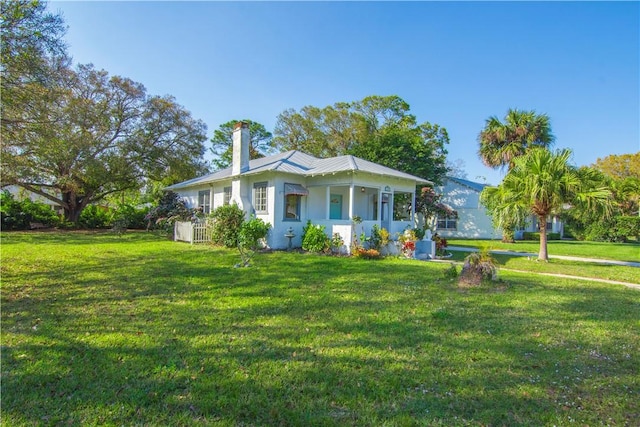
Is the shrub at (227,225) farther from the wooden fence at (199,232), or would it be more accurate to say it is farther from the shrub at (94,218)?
the shrub at (94,218)

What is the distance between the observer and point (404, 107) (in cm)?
3195

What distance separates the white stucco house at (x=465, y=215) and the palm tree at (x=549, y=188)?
1367 centimetres

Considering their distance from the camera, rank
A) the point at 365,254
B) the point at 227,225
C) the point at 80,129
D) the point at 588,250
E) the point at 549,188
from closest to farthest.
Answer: the point at 549,188
the point at 365,254
the point at 227,225
the point at 588,250
the point at 80,129

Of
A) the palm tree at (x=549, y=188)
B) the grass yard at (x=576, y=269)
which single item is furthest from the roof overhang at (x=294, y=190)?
the grass yard at (x=576, y=269)

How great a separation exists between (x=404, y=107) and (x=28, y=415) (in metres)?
33.2

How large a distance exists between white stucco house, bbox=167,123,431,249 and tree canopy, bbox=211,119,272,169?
2224 cm

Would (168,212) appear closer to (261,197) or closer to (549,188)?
(261,197)

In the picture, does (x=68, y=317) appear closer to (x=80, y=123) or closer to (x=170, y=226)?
(x=170, y=226)

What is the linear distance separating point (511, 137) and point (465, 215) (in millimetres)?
7011

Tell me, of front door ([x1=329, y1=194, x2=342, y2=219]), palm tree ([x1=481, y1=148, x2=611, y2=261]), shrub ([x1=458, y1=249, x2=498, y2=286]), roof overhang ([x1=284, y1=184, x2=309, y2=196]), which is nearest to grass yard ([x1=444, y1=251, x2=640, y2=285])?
palm tree ([x1=481, y1=148, x2=611, y2=261])

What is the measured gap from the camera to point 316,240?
1310 centimetres

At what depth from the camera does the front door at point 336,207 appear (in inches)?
624

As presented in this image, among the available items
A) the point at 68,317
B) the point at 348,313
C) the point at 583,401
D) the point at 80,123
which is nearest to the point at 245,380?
the point at 348,313

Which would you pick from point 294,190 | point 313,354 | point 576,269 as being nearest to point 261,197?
point 294,190
